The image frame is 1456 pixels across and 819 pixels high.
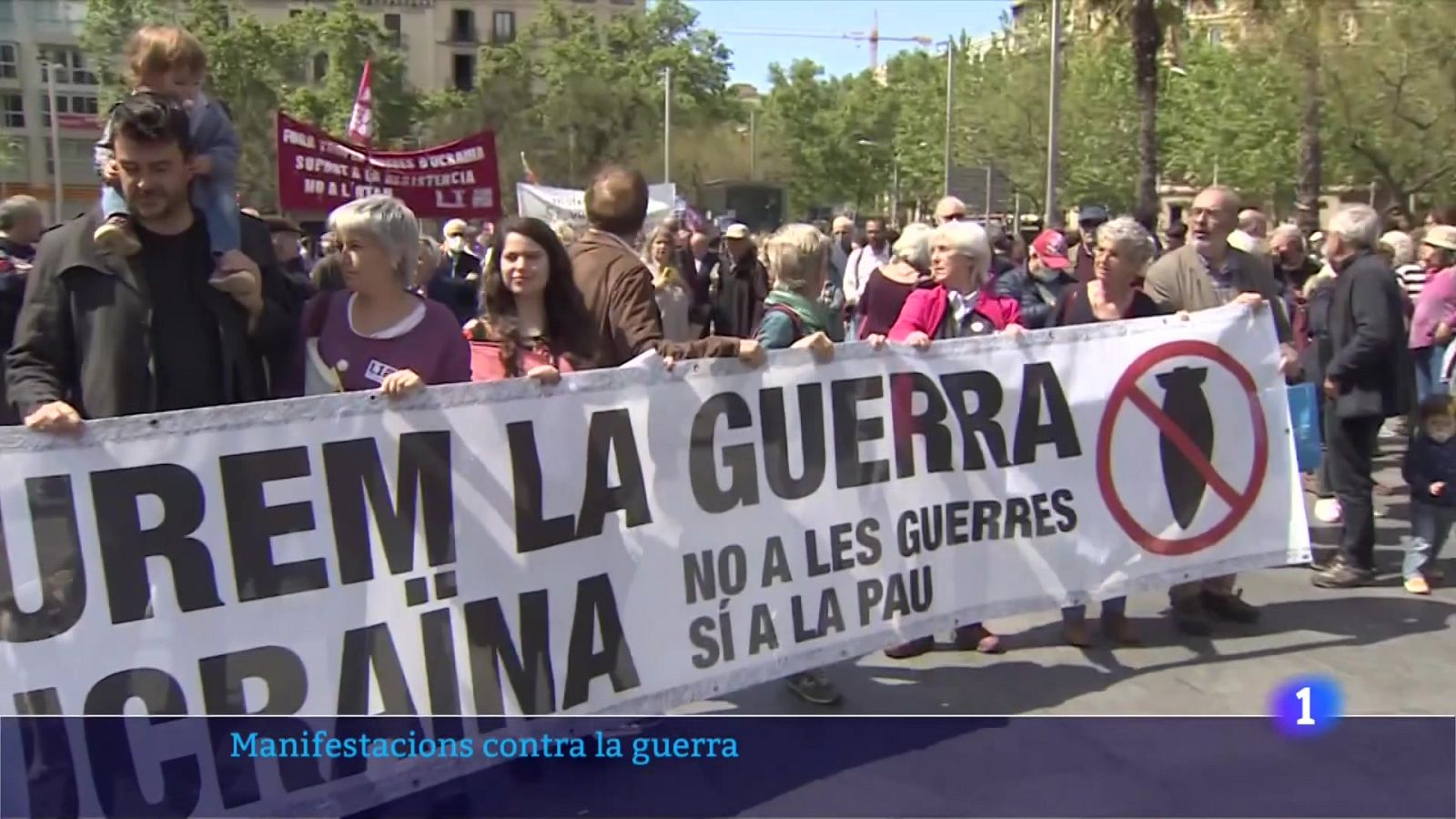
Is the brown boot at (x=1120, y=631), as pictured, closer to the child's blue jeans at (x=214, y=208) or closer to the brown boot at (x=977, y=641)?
the brown boot at (x=977, y=641)

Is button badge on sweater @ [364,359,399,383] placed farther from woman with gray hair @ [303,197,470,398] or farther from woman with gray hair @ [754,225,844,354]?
woman with gray hair @ [754,225,844,354]

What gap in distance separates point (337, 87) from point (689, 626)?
61501mm

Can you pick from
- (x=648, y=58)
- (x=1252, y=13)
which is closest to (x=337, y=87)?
(x=648, y=58)

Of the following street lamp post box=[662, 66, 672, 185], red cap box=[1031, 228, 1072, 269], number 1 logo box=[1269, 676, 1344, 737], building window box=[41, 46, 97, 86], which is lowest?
number 1 logo box=[1269, 676, 1344, 737]

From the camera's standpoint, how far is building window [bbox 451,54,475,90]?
291ft

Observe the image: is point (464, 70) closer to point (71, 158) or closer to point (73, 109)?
point (73, 109)

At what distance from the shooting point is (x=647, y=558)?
3.96 metres

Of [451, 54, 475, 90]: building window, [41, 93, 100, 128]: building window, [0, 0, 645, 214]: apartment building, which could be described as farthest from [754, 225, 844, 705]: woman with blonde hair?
[451, 54, 475, 90]: building window

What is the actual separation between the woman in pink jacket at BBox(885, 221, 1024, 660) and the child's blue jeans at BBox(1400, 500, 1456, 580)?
2492mm

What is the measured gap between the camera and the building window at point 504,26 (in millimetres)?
88250

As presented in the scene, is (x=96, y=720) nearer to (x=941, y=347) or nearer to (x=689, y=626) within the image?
(x=689, y=626)

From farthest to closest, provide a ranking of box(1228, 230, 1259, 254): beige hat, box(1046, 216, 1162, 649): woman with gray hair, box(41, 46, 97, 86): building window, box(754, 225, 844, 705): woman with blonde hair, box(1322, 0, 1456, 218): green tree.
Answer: box(41, 46, 97, 86): building window < box(1322, 0, 1456, 218): green tree < box(1228, 230, 1259, 254): beige hat < box(1046, 216, 1162, 649): woman with gray hair < box(754, 225, 844, 705): woman with blonde hair

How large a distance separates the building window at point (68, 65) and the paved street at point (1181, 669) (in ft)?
246

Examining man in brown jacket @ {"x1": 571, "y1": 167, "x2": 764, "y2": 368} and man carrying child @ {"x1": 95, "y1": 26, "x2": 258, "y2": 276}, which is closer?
man carrying child @ {"x1": 95, "y1": 26, "x2": 258, "y2": 276}
